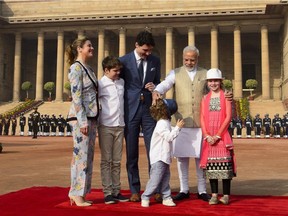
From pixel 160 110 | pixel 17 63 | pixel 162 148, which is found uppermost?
pixel 17 63

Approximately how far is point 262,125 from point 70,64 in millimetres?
24111

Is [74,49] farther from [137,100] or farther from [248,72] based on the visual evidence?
[248,72]

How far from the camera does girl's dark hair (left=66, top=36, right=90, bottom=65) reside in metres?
5.32

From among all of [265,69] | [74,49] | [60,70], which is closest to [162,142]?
[74,49]

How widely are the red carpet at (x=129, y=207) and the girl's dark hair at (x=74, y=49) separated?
6.62 ft

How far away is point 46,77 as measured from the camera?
2015 inches

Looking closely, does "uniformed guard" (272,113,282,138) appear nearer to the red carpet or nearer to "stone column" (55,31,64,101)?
the red carpet

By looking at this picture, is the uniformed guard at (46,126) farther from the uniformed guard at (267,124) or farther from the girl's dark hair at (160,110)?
the girl's dark hair at (160,110)

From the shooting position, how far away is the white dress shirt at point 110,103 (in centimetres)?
530

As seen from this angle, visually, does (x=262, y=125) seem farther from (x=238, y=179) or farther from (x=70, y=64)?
(x=70, y=64)

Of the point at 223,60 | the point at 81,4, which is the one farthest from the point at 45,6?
the point at 223,60

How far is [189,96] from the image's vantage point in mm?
5688

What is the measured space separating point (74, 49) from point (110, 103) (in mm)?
939

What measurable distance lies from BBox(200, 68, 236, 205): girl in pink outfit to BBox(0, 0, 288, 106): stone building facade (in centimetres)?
3414
